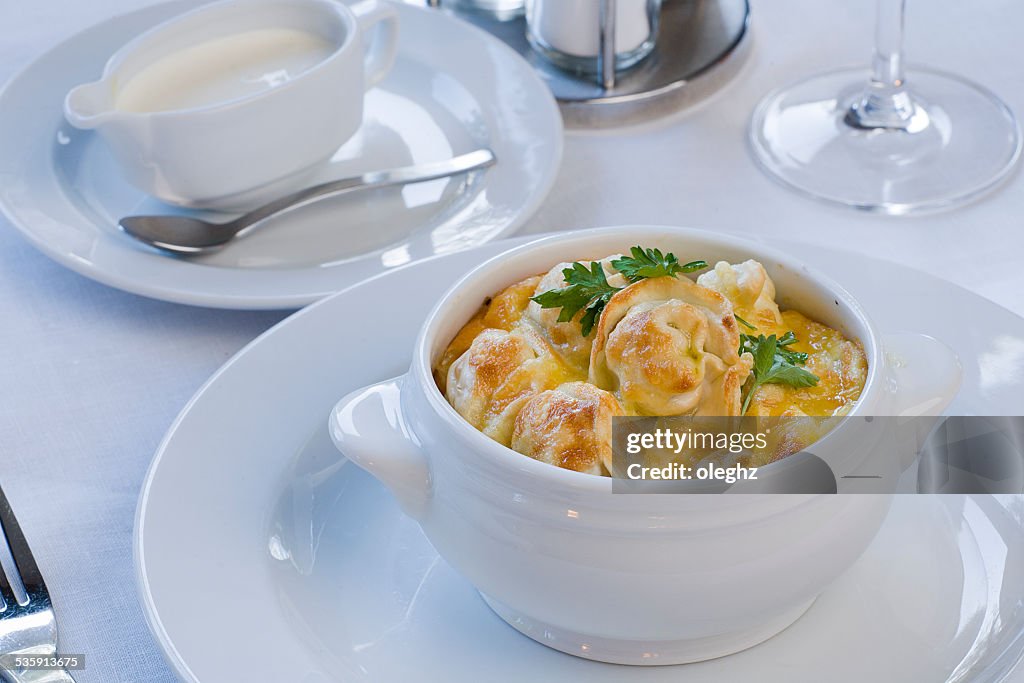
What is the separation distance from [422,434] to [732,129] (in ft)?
2.29

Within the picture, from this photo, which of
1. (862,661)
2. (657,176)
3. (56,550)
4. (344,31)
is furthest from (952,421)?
(344,31)

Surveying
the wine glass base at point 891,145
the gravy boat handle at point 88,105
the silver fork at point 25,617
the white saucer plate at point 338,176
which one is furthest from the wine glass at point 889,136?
the silver fork at point 25,617

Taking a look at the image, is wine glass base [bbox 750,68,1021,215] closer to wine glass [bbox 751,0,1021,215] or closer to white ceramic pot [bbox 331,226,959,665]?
wine glass [bbox 751,0,1021,215]

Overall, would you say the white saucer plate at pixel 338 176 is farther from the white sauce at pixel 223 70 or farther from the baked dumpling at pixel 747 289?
the baked dumpling at pixel 747 289

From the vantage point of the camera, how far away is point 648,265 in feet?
2.36

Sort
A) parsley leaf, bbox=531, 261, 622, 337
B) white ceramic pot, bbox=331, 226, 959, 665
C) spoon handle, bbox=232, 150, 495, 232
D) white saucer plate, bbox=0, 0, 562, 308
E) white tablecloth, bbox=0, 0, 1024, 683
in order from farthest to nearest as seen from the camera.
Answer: spoon handle, bbox=232, 150, 495, 232, white saucer plate, bbox=0, 0, 562, 308, white tablecloth, bbox=0, 0, 1024, 683, parsley leaf, bbox=531, 261, 622, 337, white ceramic pot, bbox=331, 226, 959, 665

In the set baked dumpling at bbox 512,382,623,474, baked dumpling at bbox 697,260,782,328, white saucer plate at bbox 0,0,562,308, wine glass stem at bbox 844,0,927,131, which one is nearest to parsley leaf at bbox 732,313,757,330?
baked dumpling at bbox 697,260,782,328

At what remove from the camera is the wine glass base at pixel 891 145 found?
3.75 ft

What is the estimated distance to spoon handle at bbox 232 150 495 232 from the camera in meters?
1.13

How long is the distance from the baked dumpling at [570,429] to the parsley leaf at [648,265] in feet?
0.27

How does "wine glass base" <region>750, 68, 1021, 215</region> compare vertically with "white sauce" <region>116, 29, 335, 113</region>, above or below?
below

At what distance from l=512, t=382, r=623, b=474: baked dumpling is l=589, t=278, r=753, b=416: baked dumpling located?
2 cm

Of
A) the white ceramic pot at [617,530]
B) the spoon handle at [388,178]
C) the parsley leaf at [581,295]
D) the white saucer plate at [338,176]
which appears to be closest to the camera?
the white ceramic pot at [617,530]

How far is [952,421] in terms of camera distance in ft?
2.62
